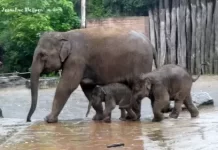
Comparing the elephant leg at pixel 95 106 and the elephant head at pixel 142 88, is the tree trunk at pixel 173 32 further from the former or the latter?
the elephant head at pixel 142 88

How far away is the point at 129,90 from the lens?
440 inches

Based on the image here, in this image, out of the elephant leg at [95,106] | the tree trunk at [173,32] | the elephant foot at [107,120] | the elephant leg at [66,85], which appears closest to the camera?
the elephant foot at [107,120]

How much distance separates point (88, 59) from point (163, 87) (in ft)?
4.69

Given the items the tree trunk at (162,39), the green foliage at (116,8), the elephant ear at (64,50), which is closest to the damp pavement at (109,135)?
the elephant ear at (64,50)

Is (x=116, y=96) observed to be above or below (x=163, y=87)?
below

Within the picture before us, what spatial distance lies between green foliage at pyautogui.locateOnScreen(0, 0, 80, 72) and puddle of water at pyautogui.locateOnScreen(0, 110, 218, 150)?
14.7 metres

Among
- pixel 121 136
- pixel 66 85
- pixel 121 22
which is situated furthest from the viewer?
pixel 121 22

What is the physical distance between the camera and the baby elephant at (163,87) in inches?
419

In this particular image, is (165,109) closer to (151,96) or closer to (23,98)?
(151,96)

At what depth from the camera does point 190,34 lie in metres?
23.3

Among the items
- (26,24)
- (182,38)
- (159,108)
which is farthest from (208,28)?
(159,108)

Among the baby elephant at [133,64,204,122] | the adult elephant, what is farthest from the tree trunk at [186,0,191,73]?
the baby elephant at [133,64,204,122]

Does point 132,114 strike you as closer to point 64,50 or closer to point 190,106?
point 190,106

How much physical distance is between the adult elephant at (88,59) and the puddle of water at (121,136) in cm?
85
